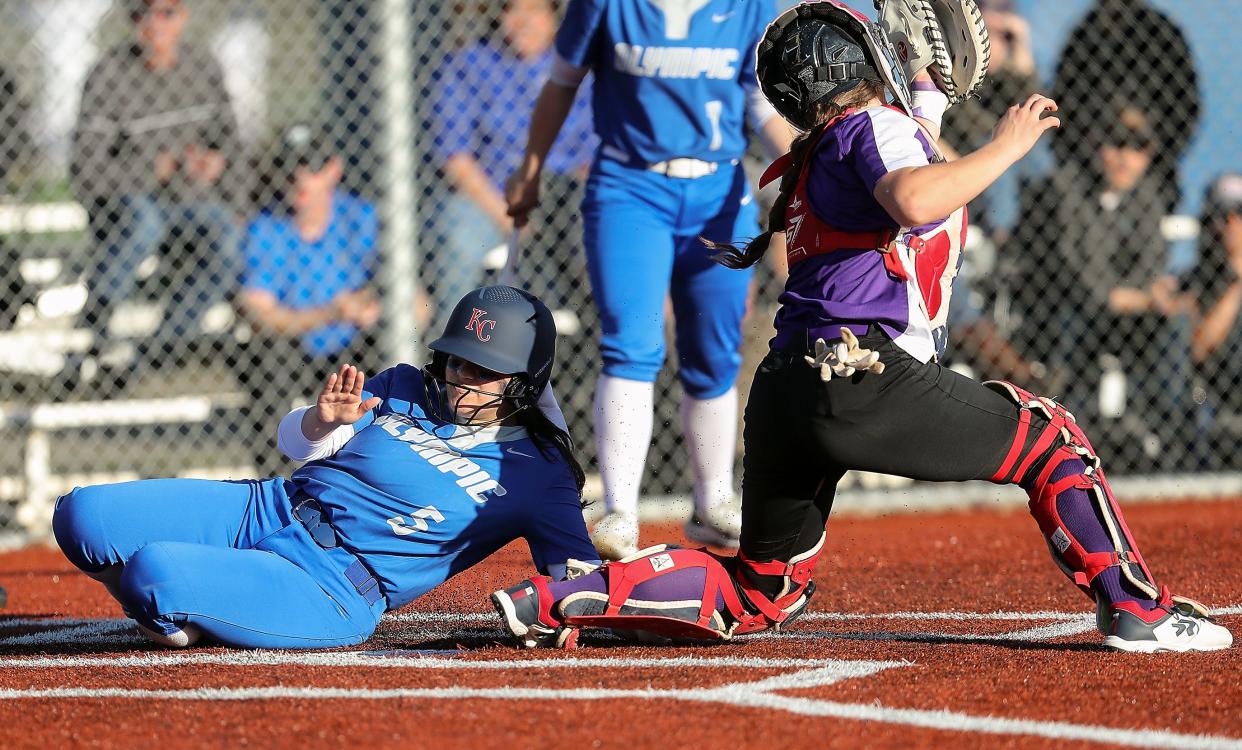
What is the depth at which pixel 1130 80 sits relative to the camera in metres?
8.09

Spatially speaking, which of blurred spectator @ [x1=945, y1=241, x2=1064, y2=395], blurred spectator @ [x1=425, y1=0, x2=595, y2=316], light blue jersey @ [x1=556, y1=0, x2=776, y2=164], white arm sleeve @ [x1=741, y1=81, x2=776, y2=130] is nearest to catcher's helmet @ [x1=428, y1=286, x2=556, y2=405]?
light blue jersey @ [x1=556, y1=0, x2=776, y2=164]

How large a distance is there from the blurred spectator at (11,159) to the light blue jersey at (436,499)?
13.3ft

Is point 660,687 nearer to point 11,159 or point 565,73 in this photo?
point 565,73

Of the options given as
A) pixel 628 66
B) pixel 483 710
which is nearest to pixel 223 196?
pixel 628 66

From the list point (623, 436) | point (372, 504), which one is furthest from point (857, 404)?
point (623, 436)

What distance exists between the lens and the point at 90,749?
256 cm

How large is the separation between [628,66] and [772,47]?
186cm

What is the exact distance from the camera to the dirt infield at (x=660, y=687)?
8.47ft

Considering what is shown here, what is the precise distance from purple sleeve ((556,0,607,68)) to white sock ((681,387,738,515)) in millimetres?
1248

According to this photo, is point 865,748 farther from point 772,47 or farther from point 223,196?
point 223,196

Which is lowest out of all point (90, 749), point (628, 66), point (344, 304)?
point (344, 304)

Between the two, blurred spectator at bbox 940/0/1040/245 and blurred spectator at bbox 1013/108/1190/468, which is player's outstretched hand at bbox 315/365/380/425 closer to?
blurred spectator at bbox 940/0/1040/245

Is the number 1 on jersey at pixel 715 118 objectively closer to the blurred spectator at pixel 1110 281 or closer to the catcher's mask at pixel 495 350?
the catcher's mask at pixel 495 350

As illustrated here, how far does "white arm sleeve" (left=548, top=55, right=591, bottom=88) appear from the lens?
5.39m
